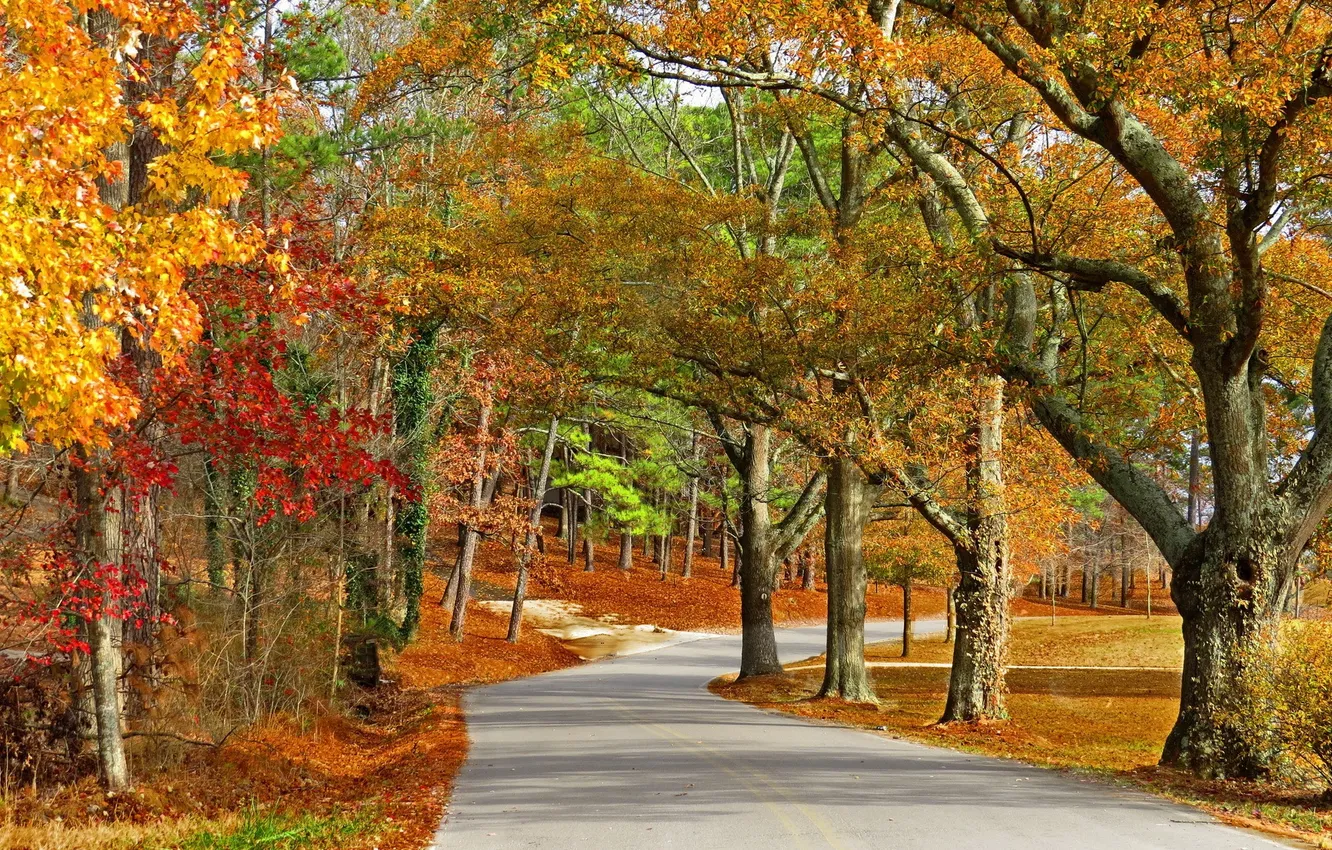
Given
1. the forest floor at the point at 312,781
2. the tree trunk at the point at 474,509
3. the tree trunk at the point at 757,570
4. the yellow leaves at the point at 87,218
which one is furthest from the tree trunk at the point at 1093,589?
the yellow leaves at the point at 87,218

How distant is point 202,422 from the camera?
1044 centimetres

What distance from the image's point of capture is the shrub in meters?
9.25

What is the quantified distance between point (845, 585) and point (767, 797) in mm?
11129

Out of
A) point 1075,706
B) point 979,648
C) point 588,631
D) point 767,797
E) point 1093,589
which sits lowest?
point 588,631

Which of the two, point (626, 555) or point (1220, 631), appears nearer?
point (1220, 631)

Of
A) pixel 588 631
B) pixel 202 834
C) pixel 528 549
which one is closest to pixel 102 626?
pixel 202 834

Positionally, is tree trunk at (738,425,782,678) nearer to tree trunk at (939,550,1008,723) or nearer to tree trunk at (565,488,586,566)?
tree trunk at (939,550,1008,723)

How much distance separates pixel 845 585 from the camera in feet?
66.8

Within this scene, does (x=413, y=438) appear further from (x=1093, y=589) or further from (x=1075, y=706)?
(x=1093, y=589)

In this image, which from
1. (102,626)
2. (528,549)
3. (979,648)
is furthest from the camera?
(528,549)

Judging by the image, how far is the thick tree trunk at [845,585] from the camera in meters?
20.3

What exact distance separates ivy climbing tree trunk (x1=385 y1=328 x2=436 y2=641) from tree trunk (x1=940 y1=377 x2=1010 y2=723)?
12.0 m

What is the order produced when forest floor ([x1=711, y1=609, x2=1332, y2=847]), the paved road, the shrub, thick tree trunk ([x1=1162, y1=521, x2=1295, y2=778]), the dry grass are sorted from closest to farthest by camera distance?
1. the dry grass
2. the paved road
3. the shrub
4. forest floor ([x1=711, y1=609, x2=1332, y2=847])
5. thick tree trunk ([x1=1162, y1=521, x2=1295, y2=778])

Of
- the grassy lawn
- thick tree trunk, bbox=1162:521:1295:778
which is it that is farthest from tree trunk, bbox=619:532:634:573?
thick tree trunk, bbox=1162:521:1295:778
